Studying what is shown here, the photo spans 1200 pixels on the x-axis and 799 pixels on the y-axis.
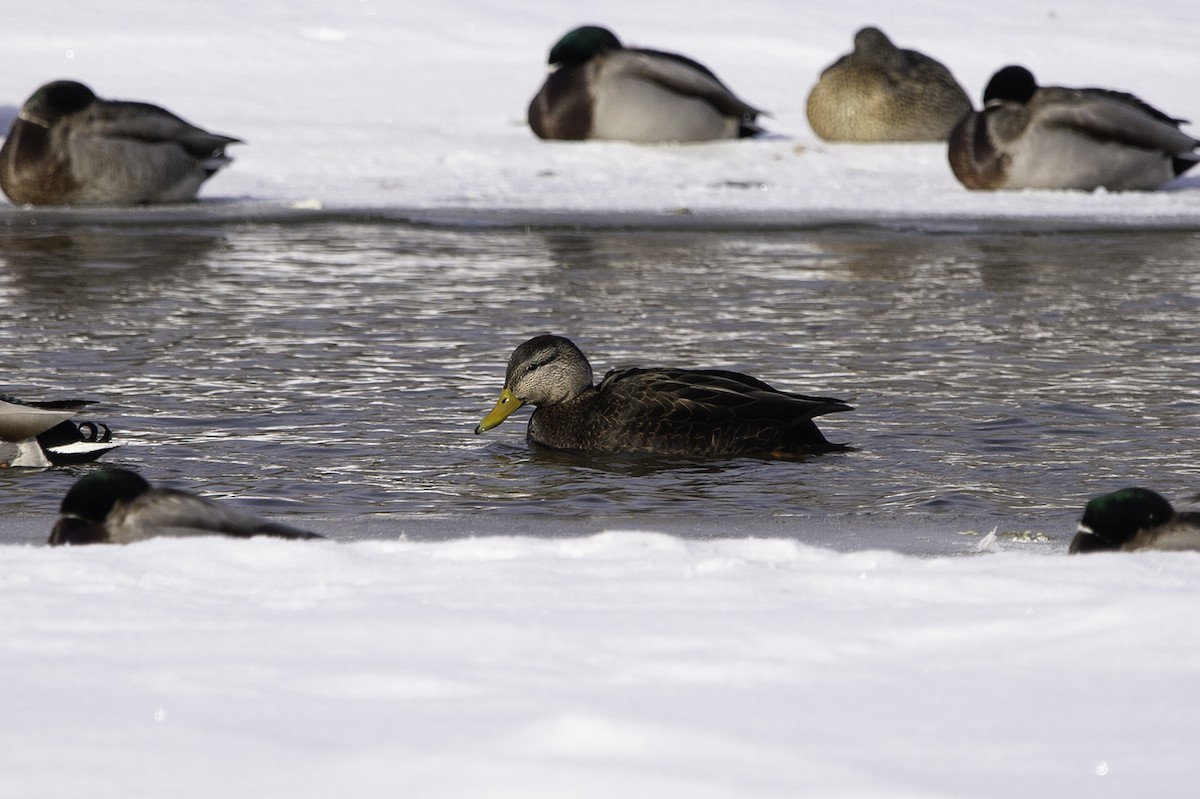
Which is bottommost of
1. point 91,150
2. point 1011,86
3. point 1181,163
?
point 1181,163

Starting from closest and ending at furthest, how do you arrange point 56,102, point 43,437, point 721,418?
point 43,437
point 721,418
point 56,102

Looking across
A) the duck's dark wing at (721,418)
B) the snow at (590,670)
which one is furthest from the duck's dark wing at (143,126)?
the snow at (590,670)

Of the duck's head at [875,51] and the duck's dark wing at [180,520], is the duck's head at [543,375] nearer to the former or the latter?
the duck's dark wing at [180,520]

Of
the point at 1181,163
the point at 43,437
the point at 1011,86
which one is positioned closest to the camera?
the point at 43,437

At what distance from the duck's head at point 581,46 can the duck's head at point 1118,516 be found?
13086 mm

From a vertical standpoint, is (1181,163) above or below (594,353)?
above

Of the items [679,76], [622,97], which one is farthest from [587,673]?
[679,76]

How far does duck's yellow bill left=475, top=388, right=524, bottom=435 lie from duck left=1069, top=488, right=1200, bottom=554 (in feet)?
Answer: 9.22

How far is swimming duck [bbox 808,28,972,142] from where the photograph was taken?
1756 centimetres

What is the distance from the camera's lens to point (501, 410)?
23.8ft

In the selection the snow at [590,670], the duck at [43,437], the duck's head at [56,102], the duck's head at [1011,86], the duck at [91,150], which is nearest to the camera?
the snow at [590,670]

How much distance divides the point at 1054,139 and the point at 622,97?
14.1ft

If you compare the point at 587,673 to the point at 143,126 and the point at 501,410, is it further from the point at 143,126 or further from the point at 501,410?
the point at 143,126

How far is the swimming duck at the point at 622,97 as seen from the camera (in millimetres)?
17469
